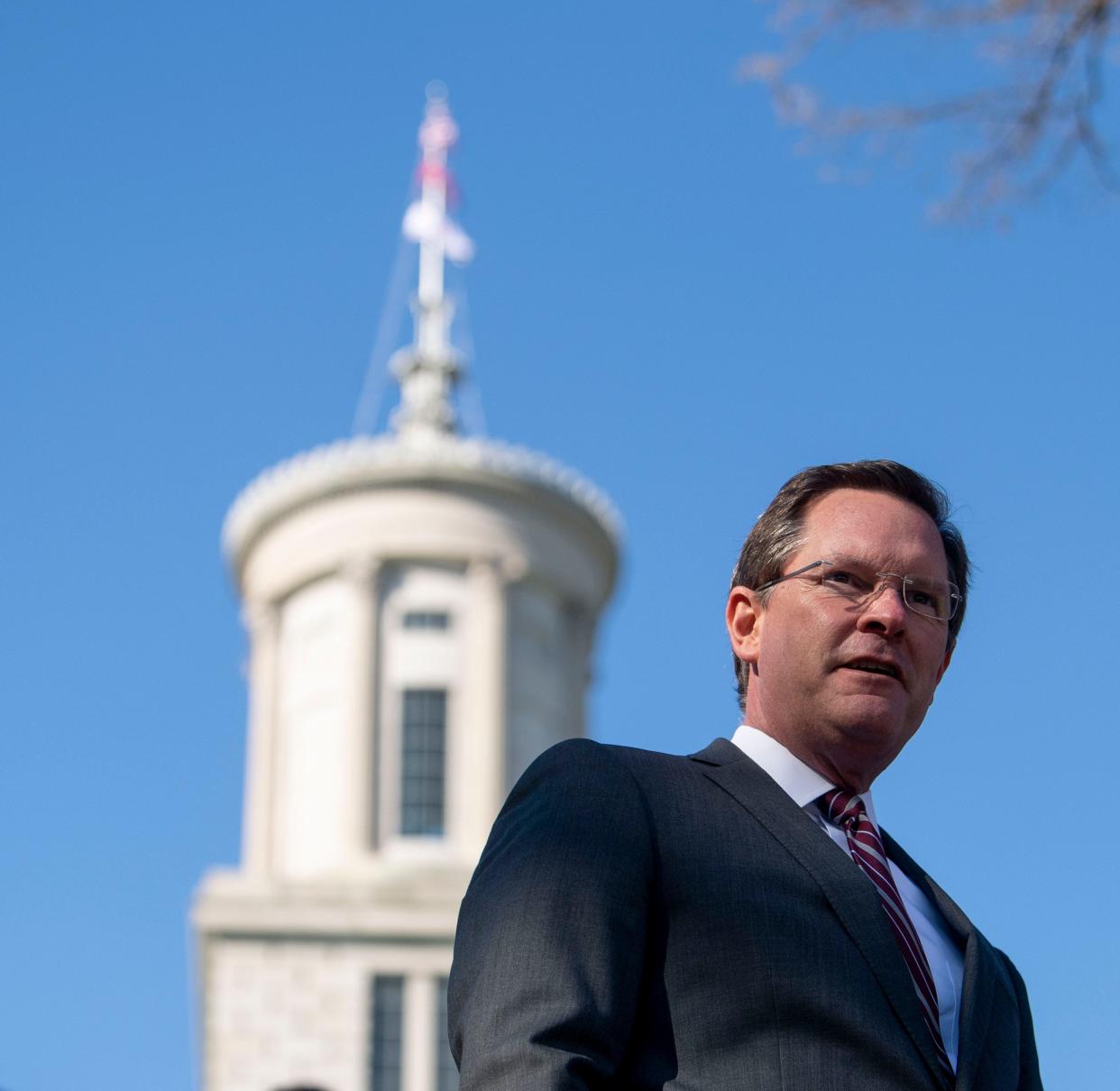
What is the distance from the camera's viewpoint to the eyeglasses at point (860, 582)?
14.2 feet

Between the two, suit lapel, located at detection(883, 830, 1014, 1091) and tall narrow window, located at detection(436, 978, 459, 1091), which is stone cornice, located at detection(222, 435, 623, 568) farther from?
suit lapel, located at detection(883, 830, 1014, 1091)

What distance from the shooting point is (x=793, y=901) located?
3920 millimetres

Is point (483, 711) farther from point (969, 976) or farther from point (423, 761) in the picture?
point (969, 976)

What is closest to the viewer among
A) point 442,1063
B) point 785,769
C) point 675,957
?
point 675,957

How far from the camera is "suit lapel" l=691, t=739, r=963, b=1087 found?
3863mm

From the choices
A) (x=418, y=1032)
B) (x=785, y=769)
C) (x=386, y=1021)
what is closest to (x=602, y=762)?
(x=785, y=769)

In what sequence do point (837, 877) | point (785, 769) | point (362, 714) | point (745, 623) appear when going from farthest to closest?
point (362, 714) → point (745, 623) → point (785, 769) → point (837, 877)

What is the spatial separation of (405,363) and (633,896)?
4722 cm

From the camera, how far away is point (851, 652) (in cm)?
429

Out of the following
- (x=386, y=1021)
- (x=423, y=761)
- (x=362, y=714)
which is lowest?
(x=386, y=1021)

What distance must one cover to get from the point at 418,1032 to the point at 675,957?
37614 millimetres

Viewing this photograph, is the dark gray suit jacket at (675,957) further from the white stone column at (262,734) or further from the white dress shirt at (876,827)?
the white stone column at (262,734)

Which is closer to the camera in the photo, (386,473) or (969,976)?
(969,976)

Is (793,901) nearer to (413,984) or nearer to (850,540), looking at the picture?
(850,540)
